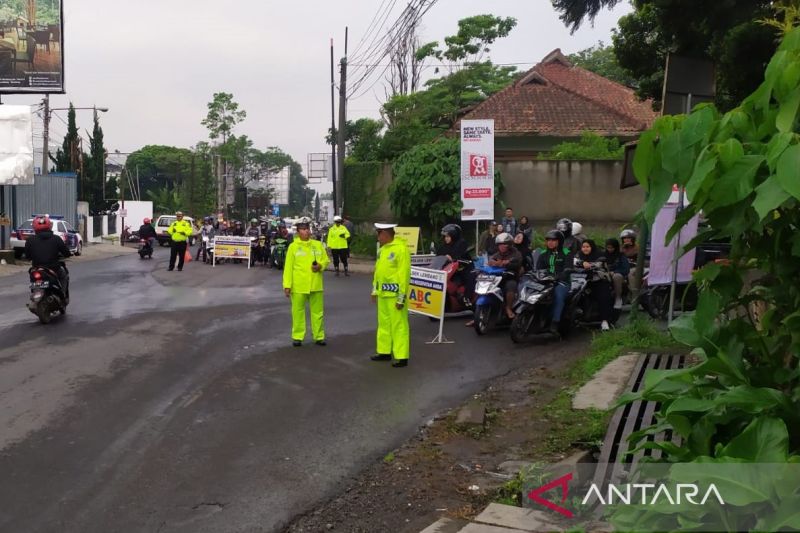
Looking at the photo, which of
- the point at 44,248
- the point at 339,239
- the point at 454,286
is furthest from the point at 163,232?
the point at 454,286

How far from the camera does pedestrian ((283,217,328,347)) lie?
10.8 m

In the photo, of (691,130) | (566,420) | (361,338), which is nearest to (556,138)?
(361,338)

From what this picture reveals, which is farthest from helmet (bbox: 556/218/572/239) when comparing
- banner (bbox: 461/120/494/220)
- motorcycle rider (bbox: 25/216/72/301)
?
motorcycle rider (bbox: 25/216/72/301)

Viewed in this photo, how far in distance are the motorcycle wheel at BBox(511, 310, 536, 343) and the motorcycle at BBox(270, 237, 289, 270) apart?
1521 cm

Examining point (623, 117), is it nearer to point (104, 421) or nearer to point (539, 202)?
point (539, 202)

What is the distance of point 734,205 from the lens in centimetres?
207

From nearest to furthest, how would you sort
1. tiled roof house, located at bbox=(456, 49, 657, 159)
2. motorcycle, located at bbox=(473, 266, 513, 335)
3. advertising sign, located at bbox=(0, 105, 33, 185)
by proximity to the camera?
motorcycle, located at bbox=(473, 266, 513, 335) < advertising sign, located at bbox=(0, 105, 33, 185) < tiled roof house, located at bbox=(456, 49, 657, 159)

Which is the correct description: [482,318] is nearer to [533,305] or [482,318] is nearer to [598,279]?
[533,305]

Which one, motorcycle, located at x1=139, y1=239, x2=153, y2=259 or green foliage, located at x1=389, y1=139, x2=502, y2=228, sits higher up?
green foliage, located at x1=389, y1=139, x2=502, y2=228

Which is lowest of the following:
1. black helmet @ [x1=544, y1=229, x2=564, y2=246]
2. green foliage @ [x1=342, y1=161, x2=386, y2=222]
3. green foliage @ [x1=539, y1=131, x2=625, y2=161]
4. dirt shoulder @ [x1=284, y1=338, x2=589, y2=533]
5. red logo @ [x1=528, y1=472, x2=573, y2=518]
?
dirt shoulder @ [x1=284, y1=338, x2=589, y2=533]

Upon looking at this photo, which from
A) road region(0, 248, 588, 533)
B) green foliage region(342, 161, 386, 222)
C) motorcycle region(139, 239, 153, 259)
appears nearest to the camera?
road region(0, 248, 588, 533)

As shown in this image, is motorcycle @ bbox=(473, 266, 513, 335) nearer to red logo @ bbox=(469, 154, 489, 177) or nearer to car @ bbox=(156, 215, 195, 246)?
red logo @ bbox=(469, 154, 489, 177)

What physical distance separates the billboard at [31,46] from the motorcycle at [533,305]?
1122 inches

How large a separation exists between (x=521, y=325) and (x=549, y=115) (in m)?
21.8
